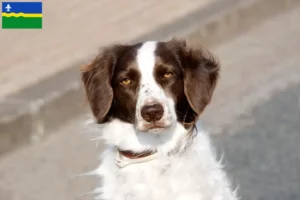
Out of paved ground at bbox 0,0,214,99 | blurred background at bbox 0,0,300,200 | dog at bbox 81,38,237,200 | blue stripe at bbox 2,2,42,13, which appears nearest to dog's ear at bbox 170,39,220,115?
dog at bbox 81,38,237,200

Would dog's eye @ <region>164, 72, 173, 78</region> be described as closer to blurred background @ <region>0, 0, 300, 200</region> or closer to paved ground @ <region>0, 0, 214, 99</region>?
blurred background @ <region>0, 0, 300, 200</region>

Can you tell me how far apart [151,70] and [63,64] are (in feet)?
15.3

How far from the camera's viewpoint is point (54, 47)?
33.2 ft

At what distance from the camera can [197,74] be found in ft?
17.3

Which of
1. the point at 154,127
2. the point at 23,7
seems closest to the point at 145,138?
the point at 154,127

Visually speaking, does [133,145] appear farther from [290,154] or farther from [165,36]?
[165,36]

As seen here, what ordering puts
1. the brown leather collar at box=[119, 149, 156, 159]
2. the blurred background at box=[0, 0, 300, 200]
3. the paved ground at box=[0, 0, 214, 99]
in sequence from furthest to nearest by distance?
1. the paved ground at box=[0, 0, 214, 99]
2. the blurred background at box=[0, 0, 300, 200]
3. the brown leather collar at box=[119, 149, 156, 159]

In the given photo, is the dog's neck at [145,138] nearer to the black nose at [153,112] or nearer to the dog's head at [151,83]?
the dog's head at [151,83]

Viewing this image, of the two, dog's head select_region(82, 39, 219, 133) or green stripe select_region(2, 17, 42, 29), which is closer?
dog's head select_region(82, 39, 219, 133)

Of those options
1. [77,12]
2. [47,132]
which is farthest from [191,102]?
[77,12]

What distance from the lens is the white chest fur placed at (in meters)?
5.25

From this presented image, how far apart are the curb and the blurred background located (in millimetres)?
10

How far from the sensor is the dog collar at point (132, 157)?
533 cm

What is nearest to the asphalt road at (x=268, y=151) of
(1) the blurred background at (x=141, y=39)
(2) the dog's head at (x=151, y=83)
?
(1) the blurred background at (x=141, y=39)
